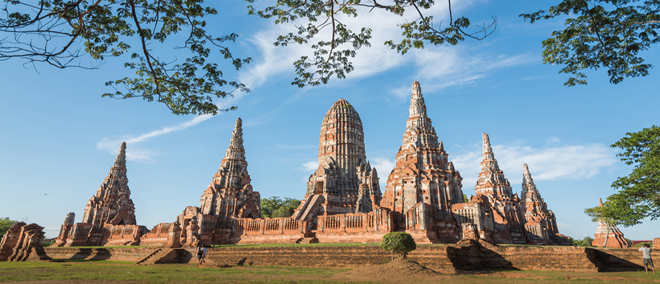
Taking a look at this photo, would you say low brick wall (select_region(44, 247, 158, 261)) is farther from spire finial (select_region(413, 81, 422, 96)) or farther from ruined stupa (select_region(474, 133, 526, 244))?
ruined stupa (select_region(474, 133, 526, 244))

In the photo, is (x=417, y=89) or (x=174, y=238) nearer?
(x=174, y=238)

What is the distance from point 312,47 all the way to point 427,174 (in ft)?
68.4

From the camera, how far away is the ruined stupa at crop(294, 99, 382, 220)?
109 ft

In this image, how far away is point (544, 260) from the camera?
14.1m

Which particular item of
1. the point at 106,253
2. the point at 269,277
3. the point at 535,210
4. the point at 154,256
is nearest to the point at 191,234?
the point at 154,256

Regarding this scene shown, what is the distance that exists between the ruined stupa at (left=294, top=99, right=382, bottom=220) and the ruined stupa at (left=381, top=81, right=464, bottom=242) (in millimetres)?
3836

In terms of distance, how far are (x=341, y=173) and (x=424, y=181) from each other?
11.0 meters

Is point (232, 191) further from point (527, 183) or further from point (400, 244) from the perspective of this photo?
point (527, 183)

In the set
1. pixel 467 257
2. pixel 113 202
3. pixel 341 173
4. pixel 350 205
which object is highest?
pixel 341 173

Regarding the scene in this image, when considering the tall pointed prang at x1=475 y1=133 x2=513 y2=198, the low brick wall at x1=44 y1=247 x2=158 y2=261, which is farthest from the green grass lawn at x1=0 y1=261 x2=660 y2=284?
the tall pointed prang at x1=475 y1=133 x2=513 y2=198

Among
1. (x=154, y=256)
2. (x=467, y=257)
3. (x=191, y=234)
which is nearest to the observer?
(x=467, y=257)

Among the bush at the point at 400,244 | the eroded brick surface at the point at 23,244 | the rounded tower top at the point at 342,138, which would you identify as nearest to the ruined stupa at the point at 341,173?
the rounded tower top at the point at 342,138

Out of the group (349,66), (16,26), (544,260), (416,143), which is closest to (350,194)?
(416,143)

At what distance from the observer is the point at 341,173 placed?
3666 cm
